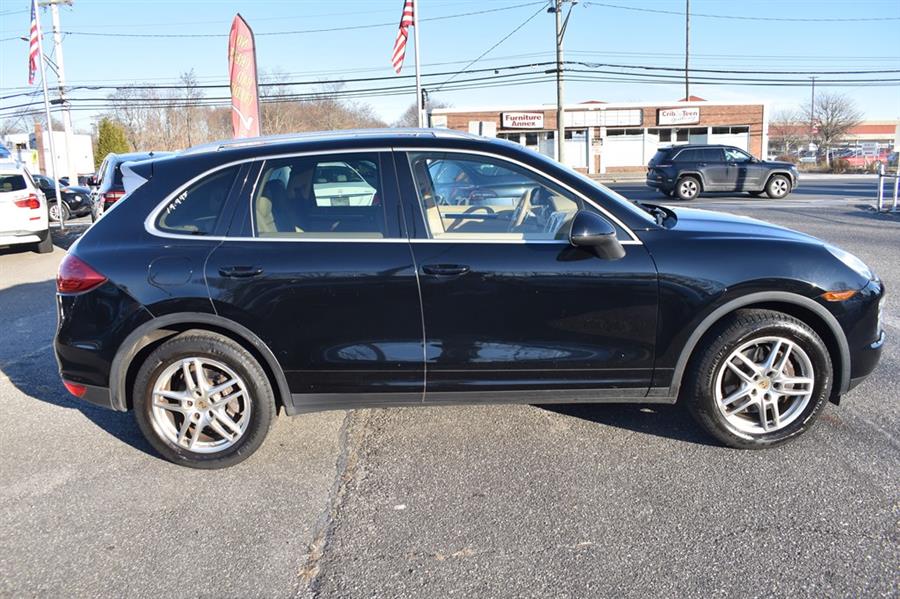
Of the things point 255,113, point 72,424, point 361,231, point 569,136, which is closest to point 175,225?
point 361,231

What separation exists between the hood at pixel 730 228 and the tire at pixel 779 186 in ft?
63.4

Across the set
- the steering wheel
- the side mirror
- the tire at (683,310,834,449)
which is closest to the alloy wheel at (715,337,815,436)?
the tire at (683,310,834,449)

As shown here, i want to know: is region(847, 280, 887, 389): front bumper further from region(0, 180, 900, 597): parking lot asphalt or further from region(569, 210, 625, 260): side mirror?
region(569, 210, 625, 260): side mirror

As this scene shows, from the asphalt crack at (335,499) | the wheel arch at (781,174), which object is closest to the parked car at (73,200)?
the asphalt crack at (335,499)

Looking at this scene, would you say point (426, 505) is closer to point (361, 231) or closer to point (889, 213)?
point (361, 231)

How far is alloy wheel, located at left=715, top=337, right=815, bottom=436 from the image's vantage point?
148 inches

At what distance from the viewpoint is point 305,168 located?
12.6 feet

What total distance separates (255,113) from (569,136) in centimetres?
3609

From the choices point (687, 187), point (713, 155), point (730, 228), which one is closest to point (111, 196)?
point (730, 228)

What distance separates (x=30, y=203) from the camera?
1218 cm

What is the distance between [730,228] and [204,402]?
3.11 metres

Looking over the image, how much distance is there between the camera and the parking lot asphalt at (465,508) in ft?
9.20

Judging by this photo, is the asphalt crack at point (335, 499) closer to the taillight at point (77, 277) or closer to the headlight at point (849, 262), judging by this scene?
the taillight at point (77, 277)

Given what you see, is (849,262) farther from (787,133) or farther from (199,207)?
(787,133)
